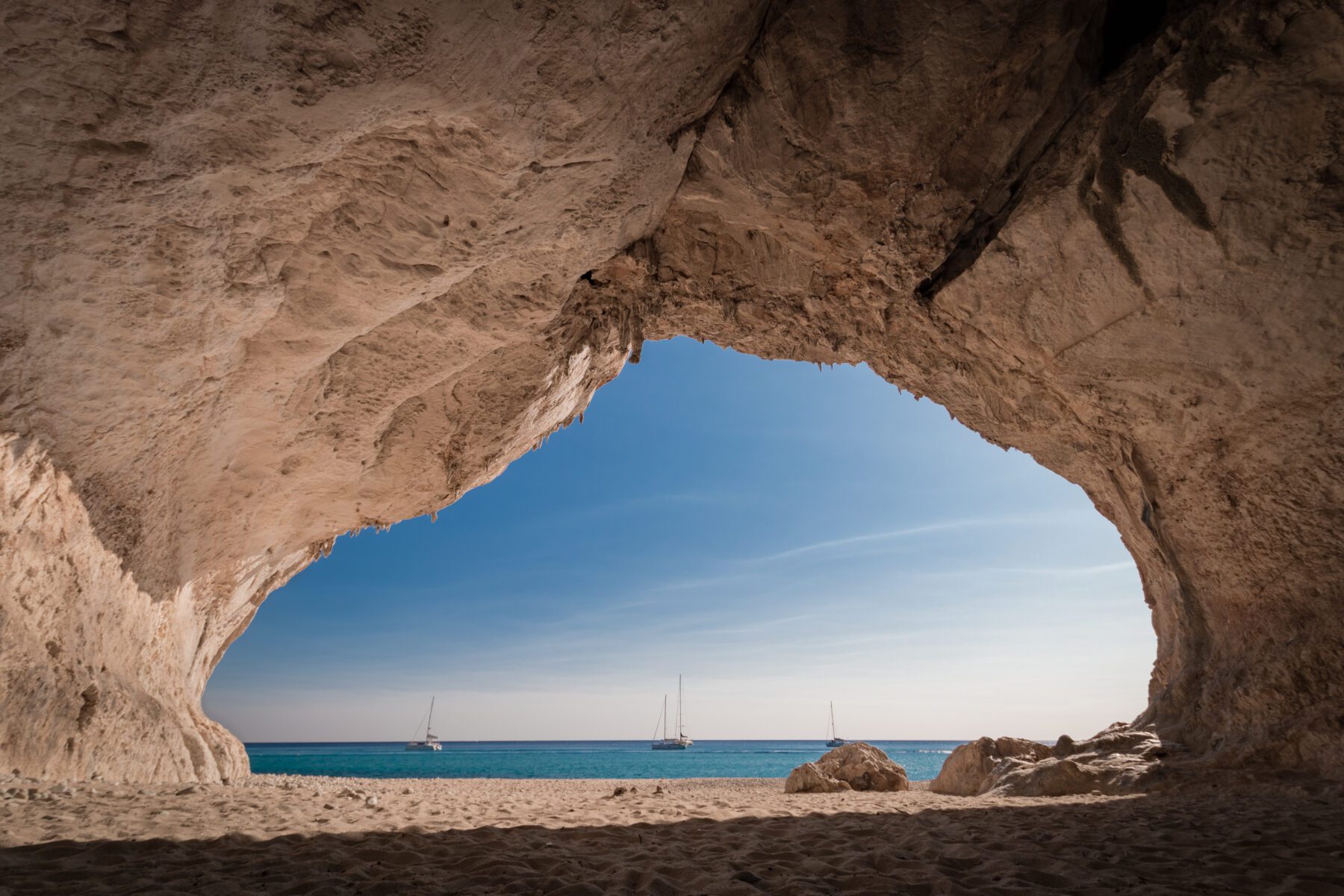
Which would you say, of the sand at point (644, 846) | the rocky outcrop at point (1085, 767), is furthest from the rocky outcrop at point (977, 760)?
the sand at point (644, 846)

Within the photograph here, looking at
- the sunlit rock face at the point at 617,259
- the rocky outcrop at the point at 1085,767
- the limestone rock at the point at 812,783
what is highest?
the sunlit rock face at the point at 617,259

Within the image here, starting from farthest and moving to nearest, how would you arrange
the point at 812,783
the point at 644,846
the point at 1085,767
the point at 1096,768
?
the point at 812,783
the point at 1085,767
the point at 1096,768
the point at 644,846

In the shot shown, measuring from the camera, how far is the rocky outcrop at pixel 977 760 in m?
9.98

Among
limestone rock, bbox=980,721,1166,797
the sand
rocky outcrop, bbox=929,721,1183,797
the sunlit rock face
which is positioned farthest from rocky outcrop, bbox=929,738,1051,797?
the sand

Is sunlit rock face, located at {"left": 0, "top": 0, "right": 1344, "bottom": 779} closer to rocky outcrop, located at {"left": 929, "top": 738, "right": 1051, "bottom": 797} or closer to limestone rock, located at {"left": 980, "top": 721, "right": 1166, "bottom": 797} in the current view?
limestone rock, located at {"left": 980, "top": 721, "right": 1166, "bottom": 797}

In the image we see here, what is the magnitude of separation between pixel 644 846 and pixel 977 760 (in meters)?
8.22

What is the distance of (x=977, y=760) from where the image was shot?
34.1 ft

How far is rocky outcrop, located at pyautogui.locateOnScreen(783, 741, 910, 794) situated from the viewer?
1032cm

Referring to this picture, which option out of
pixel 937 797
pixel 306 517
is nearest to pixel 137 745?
pixel 306 517

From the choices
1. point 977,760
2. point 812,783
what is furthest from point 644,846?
point 977,760

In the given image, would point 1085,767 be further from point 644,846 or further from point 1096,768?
point 644,846

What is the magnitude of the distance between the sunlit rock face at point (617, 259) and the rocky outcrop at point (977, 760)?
103 inches

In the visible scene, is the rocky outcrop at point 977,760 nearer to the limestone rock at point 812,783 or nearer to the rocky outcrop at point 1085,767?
the rocky outcrop at point 1085,767

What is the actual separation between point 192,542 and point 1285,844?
9.93 meters
